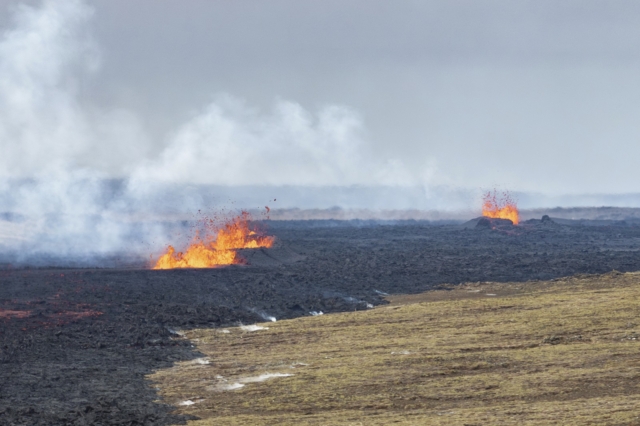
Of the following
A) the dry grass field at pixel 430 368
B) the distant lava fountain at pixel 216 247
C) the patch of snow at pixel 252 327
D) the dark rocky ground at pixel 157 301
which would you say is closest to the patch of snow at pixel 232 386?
the dry grass field at pixel 430 368

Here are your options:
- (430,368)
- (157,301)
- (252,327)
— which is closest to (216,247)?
(157,301)

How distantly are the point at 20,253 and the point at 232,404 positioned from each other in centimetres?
5796

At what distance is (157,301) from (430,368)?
992 inches

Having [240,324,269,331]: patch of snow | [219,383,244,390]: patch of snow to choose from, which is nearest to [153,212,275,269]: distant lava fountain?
[240,324,269,331]: patch of snow

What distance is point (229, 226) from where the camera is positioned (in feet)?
282

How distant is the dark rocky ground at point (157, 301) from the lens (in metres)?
30.7

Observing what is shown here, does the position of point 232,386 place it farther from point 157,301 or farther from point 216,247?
point 216,247

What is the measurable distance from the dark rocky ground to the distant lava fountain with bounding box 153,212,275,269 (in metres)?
2.07

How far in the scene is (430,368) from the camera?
3372 cm

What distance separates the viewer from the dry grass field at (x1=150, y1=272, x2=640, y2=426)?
26828 millimetres

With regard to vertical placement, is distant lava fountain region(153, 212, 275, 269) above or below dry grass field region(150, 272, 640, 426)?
above

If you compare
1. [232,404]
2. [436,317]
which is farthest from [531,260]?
[232,404]

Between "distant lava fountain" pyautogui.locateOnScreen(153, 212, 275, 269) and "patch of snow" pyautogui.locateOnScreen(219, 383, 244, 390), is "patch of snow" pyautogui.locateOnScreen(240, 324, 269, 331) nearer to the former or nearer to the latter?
"patch of snow" pyautogui.locateOnScreen(219, 383, 244, 390)

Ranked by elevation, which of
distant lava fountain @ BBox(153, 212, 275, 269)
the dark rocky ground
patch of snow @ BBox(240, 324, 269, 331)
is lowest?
patch of snow @ BBox(240, 324, 269, 331)
